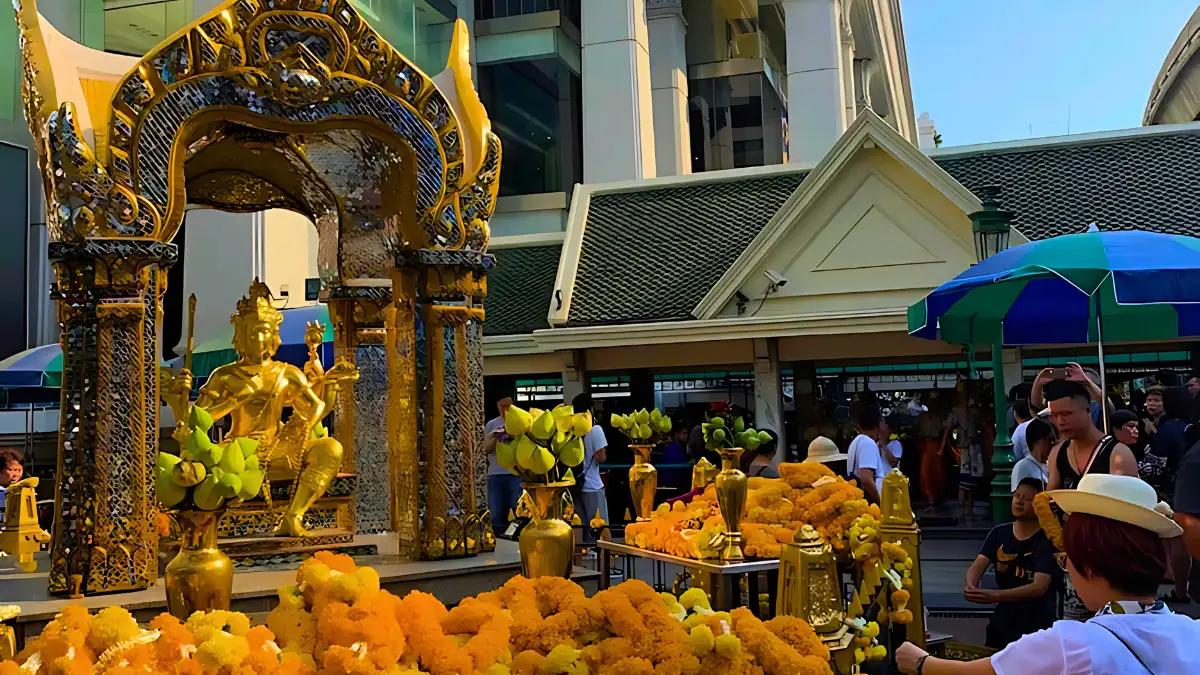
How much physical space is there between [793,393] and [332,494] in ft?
27.3

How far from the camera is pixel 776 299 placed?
13195mm

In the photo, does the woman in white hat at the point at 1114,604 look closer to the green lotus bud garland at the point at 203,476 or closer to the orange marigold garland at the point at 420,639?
the orange marigold garland at the point at 420,639

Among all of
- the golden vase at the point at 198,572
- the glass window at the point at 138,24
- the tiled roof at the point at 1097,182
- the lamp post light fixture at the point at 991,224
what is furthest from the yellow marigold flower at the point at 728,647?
the glass window at the point at 138,24

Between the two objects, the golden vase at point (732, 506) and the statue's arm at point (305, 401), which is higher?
the statue's arm at point (305, 401)

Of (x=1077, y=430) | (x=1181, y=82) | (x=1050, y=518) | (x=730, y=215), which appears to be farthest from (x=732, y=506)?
(x=1181, y=82)

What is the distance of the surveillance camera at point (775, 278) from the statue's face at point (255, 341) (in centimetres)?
773

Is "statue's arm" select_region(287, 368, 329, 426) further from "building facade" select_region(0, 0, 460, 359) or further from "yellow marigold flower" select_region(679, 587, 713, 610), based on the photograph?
"building facade" select_region(0, 0, 460, 359)

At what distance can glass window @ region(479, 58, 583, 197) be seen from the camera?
2138 centimetres

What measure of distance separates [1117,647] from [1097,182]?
1219cm

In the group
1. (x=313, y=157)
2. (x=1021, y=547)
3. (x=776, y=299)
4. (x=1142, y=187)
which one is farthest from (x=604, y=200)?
(x=1021, y=547)

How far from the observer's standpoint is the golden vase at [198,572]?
3.42 meters

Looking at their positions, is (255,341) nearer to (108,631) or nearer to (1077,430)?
(108,631)

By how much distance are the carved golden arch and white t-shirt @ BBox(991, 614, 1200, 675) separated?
422 centimetres

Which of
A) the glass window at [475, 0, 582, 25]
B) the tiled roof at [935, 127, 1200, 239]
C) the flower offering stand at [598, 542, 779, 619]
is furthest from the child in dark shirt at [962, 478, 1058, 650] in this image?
the glass window at [475, 0, 582, 25]
